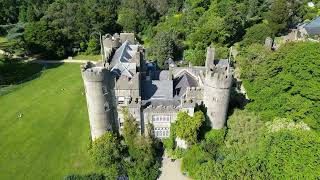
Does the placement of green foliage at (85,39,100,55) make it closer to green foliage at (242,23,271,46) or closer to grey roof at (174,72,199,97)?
green foliage at (242,23,271,46)

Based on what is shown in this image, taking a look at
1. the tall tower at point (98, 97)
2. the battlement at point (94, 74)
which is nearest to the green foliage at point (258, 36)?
the tall tower at point (98, 97)

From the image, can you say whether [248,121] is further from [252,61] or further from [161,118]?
[252,61]

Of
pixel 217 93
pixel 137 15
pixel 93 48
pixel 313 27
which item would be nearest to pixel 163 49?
pixel 93 48

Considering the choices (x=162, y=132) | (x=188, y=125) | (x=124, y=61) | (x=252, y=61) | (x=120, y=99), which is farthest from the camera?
(x=252, y=61)

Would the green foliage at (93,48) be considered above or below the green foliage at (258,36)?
below

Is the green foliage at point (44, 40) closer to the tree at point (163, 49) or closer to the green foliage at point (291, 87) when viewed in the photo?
the tree at point (163, 49)
